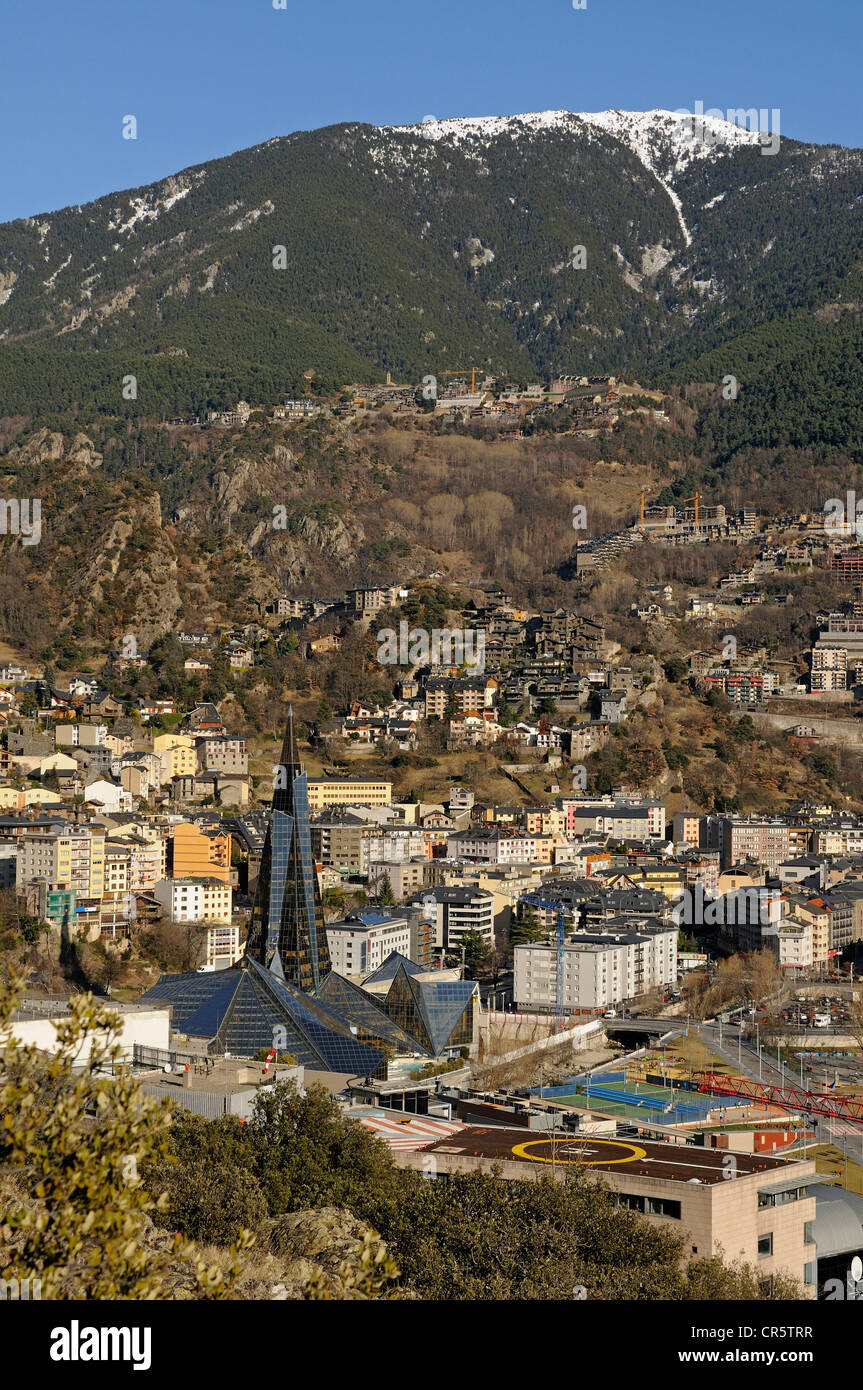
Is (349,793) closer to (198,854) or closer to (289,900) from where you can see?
(198,854)

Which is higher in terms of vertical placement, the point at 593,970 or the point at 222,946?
the point at 222,946

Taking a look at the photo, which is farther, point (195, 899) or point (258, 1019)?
point (195, 899)

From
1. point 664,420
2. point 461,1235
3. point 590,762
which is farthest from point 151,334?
point 461,1235

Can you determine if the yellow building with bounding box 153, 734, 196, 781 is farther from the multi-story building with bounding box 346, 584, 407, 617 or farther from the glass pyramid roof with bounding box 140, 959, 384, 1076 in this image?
the glass pyramid roof with bounding box 140, 959, 384, 1076

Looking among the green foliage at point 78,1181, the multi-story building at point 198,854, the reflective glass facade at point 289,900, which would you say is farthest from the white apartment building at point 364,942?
the green foliage at point 78,1181

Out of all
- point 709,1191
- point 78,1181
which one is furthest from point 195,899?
point 78,1181
